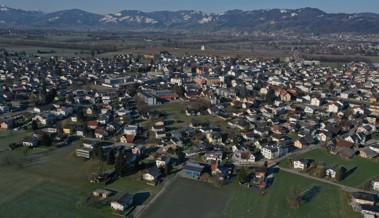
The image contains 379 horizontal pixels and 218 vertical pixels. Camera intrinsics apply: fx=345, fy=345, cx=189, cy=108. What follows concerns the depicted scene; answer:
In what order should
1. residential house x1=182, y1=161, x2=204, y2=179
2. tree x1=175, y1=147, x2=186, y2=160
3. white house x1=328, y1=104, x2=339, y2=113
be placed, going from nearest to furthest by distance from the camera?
residential house x1=182, y1=161, x2=204, y2=179, tree x1=175, y1=147, x2=186, y2=160, white house x1=328, y1=104, x2=339, y2=113

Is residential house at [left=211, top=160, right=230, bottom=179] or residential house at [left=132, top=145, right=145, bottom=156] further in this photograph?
residential house at [left=132, top=145, right=145, bottom=156]

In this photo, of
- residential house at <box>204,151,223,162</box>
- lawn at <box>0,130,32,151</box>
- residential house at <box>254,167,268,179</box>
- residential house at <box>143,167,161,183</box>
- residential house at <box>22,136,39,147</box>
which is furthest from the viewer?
lawn at <box>0,130,32,151</box>

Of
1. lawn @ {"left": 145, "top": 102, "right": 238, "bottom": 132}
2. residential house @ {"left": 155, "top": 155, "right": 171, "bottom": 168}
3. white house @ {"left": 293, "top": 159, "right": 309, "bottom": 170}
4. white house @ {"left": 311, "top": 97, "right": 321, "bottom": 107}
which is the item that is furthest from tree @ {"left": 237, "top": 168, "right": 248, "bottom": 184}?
white house @ {"left": 311, "top": 97, "right": 321, "bottom": 107}

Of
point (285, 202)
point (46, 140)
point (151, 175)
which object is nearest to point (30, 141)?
point (46, 140)

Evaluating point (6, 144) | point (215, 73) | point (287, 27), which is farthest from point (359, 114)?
point (287, 27)

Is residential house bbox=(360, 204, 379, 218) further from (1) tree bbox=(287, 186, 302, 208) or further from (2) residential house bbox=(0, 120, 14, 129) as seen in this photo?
(2) residential house bbox=(0, 120, 14, 129)

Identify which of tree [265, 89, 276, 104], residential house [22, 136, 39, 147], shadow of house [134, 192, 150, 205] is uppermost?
tree [265, 89, 276, 104]
